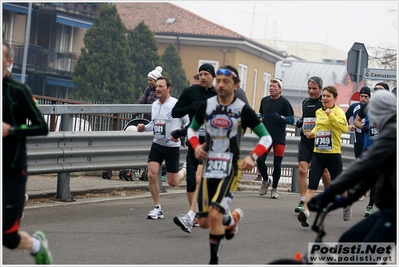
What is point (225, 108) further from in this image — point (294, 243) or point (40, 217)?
point (40, 217)

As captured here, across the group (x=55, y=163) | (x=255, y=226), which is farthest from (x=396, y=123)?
(x=55, y=163)

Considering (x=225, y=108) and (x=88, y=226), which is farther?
(x=88, y=226)

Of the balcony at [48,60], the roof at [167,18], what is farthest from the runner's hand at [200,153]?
the roof at [167,18]

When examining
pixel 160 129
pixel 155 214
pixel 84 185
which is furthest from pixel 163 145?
pixel 84 185

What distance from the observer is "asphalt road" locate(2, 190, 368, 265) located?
354 inches

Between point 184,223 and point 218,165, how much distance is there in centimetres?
220

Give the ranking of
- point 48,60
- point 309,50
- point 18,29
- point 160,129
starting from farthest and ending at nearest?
point 309,50 < point 48,60 < point 18,29 < point 160,129

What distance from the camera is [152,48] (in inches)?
2461

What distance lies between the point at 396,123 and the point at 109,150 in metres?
7.37

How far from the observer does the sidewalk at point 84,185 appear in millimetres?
13370

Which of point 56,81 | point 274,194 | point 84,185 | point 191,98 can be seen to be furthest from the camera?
point 56,81

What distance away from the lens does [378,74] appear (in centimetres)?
1944

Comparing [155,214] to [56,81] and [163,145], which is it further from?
[56,81]

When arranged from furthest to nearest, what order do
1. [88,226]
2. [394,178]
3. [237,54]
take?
[237,54] → [88,226] → [394,178]
